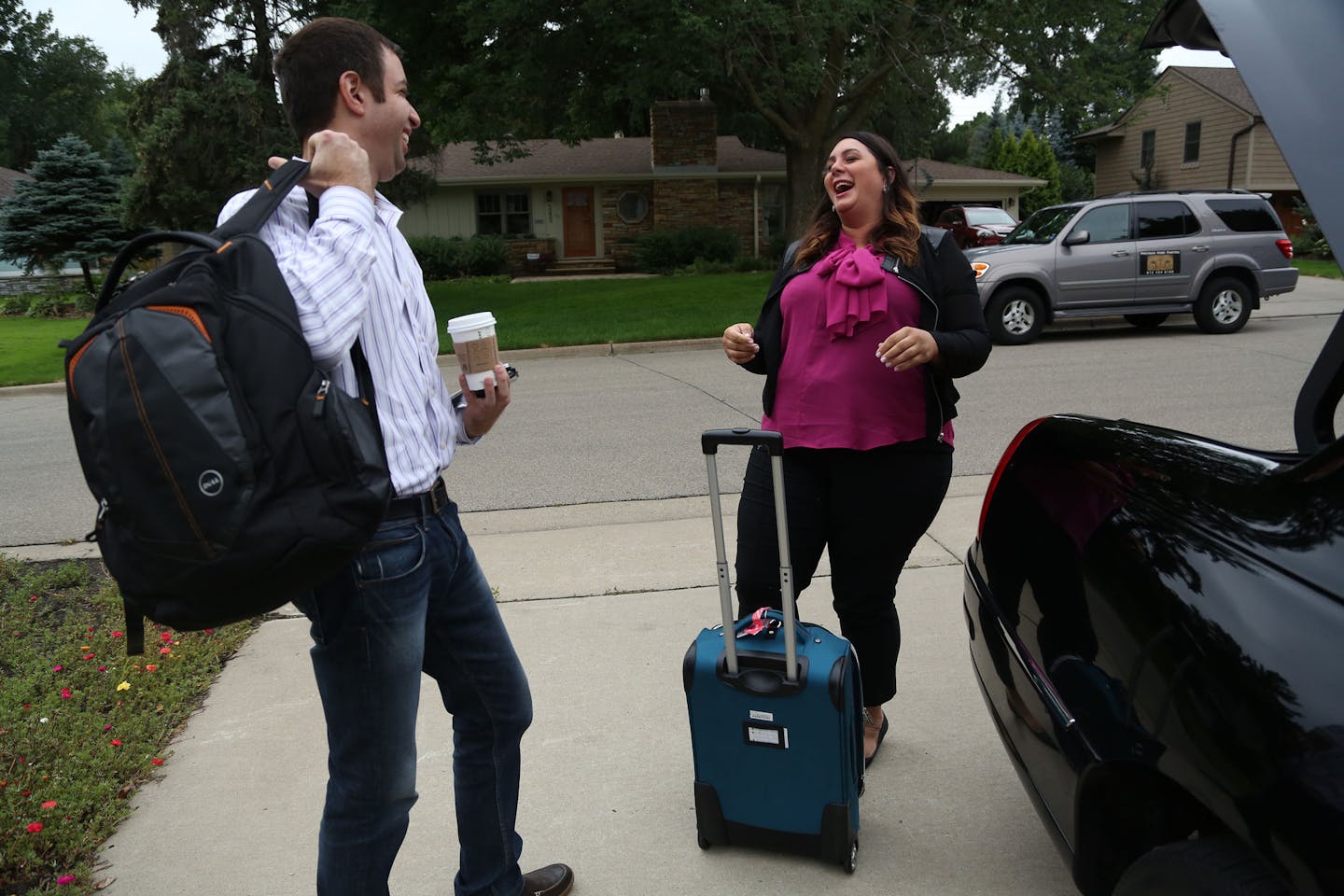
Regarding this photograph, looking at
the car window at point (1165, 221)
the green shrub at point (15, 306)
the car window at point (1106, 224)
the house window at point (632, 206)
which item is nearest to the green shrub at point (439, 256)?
the house window at point (632, 206)

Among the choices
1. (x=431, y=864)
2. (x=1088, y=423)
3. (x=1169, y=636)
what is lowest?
(x=431, y=864)

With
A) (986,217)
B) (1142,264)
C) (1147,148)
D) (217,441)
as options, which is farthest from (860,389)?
(1147,148)

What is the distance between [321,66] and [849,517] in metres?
1.78

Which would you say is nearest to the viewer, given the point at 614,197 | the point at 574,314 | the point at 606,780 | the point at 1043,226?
the point at 606,780

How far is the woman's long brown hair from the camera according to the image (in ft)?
9.60

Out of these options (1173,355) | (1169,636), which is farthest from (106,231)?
(1169,636)

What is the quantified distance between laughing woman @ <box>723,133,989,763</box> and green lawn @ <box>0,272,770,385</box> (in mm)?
9426

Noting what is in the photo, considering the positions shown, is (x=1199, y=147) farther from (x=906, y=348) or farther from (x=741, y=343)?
(x=906, y=348)

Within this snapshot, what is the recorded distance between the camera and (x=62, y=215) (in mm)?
23844

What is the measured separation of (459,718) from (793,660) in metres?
0.78

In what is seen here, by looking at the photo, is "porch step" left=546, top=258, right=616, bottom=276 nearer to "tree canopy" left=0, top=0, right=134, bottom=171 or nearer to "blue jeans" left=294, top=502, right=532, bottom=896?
"blue jeans" left=294, top=502, right=532, bottom=896

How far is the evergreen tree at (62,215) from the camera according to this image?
23.6 metres

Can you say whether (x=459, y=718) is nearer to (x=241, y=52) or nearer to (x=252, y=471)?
(x=252, y=471)

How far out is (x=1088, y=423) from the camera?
8.47 ft
